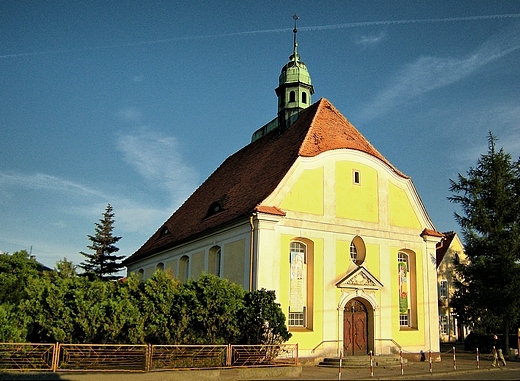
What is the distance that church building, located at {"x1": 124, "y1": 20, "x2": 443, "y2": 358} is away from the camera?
67.1 ft

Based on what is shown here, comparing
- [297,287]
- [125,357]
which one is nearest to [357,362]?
[297,287]

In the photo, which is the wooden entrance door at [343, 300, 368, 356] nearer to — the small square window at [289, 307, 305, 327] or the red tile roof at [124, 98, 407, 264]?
the small square window at [289, 307, 305, 327]

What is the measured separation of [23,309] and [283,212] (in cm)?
979

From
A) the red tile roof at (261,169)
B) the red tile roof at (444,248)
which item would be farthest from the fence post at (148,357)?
the red tile roof at (444,248)

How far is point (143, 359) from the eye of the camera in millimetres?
14359

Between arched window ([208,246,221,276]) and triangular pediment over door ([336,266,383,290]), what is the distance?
5605 mm

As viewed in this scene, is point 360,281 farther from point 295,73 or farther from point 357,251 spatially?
point 295,73

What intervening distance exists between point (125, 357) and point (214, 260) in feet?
32.4

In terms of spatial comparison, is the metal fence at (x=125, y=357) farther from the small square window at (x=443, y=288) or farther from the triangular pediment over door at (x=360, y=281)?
the small square window at (x=443, y=288)

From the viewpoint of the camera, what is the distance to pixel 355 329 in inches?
858

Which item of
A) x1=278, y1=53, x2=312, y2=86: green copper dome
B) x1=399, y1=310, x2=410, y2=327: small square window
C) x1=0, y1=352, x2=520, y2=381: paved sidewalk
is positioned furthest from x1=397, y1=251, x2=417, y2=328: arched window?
x1=278, y1=53, x2=312, y2=86: green copper dome

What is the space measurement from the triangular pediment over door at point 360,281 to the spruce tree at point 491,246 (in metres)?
7.09

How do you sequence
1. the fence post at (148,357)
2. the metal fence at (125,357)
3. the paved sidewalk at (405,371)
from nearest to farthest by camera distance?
the metal fence at (125,357) < the fence post at (148,357) < the paved sidewalk at (405,371)

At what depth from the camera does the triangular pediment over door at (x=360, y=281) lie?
2134cm
